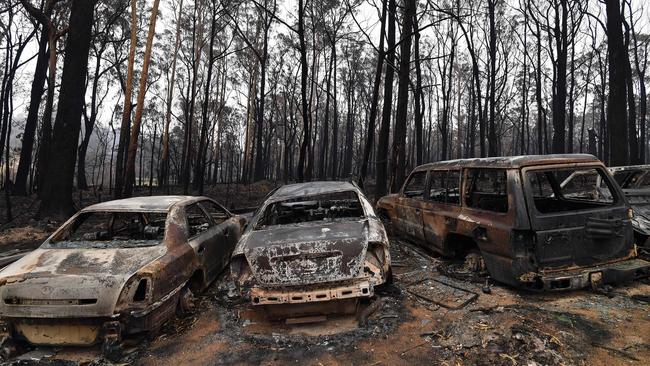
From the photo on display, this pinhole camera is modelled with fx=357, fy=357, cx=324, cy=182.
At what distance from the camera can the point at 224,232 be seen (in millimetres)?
5672

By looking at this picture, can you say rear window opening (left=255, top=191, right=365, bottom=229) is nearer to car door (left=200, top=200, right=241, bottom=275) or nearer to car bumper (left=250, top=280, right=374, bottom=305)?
car door (left=200, top=200, right=241, bottom=275)

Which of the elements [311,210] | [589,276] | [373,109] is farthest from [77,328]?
[373,109]

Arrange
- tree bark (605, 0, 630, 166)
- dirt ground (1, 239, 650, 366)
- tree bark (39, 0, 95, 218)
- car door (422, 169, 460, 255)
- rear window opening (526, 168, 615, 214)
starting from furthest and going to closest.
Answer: tree bark (605, 0, 630, 166), tree bark (39, 0, 95, 218), car door (422, 169, 460, 255), rear window opening (526, 168, 615, 214), dirt ground (1, 239, 650, 366)

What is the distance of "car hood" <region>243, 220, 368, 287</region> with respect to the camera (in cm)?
359

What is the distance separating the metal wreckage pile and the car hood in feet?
0.04

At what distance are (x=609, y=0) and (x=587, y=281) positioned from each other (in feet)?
40.1

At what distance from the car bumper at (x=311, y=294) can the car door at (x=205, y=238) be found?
144 centimetres

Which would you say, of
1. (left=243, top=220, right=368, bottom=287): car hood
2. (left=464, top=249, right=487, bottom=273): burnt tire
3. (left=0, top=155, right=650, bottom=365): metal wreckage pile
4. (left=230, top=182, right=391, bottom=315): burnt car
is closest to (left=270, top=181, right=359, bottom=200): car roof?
(left=0, top=155, right=650, bottom=365): metal wreckage pile

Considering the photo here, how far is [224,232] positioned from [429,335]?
347cm

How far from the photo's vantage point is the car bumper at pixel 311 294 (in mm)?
3514

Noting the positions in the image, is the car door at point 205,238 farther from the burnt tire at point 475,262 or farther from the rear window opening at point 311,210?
the burnt tire at point 475,262

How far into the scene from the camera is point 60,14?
741 inches

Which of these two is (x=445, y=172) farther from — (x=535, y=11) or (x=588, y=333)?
(x=535, y=11)

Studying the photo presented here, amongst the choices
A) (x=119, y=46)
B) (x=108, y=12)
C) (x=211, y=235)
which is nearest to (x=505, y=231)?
(x=211, y=235)
